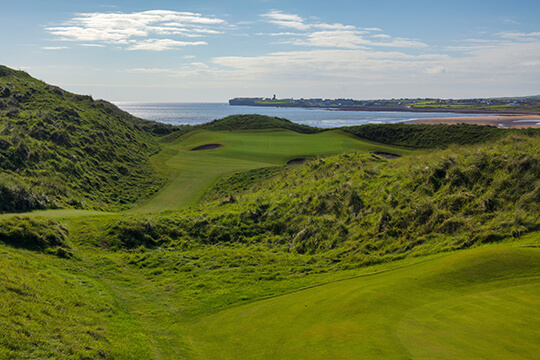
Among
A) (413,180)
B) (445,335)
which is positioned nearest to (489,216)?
(413,180)

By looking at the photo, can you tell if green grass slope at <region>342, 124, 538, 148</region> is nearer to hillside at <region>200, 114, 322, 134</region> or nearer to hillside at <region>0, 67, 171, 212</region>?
hillside at <region>200, 114, 322, 134</region>

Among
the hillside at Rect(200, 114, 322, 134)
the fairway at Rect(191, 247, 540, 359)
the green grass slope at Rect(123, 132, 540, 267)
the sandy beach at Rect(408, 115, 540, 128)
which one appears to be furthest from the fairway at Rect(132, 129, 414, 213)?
the sandy beach at Rect(408, 115, 540, 128)

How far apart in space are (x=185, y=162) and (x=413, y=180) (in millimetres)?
43634

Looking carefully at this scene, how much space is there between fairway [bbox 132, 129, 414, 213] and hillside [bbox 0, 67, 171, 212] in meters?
3.03

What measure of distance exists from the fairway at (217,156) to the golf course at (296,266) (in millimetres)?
3286

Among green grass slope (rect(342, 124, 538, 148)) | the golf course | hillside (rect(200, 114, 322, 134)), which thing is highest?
hillside (rect(200, 114, 322, 134))

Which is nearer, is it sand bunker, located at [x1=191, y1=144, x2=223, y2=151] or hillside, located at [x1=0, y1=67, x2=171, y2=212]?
hillside, located at [x1=0, y1=67, x2=171, y2=212]

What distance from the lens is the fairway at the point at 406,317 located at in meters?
8.87

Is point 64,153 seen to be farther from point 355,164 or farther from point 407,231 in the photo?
point 407,231

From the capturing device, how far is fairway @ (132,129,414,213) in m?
43.3

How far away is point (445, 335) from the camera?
9.20 m

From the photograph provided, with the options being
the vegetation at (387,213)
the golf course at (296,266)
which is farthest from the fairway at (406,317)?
the vegetation at (387,213)

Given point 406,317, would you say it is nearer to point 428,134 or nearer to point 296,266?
point 296,266

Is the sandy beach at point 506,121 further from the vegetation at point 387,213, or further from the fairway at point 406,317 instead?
the fairway at point 406,317
